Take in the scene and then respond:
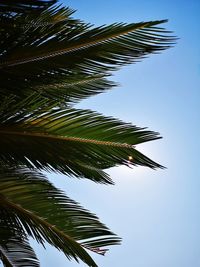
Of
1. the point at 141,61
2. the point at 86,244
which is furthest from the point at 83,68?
the point at 86,244

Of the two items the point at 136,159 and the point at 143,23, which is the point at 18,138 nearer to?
the point at 136,159

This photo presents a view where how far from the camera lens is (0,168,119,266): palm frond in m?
2.84

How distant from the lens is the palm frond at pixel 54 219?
284cm

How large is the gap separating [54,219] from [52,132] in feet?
2.46

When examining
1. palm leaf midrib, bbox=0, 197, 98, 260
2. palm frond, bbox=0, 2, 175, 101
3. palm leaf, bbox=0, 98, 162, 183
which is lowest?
palm leaf midrib, bbox=0, 197, 98, 260

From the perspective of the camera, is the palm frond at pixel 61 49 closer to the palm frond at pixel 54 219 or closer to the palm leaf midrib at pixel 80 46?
the palm leaf midrib at pixel 80 46

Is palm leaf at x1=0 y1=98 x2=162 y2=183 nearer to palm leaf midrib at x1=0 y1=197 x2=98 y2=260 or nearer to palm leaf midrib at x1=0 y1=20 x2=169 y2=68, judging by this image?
palm leaf midrib at x1=0 y1=197 x2=98 y2=260

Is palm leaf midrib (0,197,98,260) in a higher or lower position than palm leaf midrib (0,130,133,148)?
lower

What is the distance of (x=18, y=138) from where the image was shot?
9.29ft

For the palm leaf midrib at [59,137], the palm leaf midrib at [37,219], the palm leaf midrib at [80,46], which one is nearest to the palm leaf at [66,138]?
the palm leaf midrib at [59,137]

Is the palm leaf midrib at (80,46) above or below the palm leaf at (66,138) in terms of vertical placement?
above

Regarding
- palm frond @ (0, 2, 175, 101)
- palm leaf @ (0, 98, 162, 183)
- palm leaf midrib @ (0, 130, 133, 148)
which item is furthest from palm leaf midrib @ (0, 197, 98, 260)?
palm frond @ (0, 2, 175, 101)

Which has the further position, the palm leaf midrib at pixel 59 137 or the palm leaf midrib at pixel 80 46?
the palm leaf midrib at pixel 80 46

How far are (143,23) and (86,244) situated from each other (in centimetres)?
199
